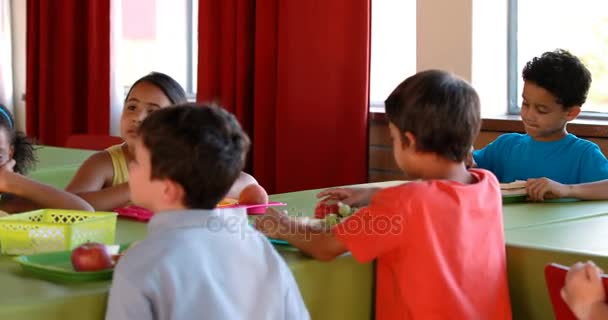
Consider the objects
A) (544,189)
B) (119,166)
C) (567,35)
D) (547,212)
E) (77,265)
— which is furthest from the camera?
(567,35)

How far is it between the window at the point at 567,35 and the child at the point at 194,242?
2417 millimetres

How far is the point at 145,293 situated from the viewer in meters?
1.26

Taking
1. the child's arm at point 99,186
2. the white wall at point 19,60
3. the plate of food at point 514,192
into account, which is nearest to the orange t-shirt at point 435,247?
the plate of food at point 514,192

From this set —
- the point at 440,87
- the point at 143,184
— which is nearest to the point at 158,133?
the point at 143,184

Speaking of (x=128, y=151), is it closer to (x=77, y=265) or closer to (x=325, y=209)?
(x=325, y=209)

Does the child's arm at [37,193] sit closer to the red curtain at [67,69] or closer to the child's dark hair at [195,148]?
the child's dark hair at [195,148]

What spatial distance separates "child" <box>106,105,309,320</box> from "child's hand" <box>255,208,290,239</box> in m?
0.25

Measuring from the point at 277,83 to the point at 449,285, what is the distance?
2701 millimetres

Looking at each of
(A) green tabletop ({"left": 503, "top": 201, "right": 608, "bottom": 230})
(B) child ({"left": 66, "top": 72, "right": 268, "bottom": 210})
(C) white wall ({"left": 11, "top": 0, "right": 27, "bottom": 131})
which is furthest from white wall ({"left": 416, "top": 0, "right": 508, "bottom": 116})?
(C) white wall ({"left": 11, "top": 0, "right": 27, "bottom": 131})

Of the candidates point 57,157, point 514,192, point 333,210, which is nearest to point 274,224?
point 333,210

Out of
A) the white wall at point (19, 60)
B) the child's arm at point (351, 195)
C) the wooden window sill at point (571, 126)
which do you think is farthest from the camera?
the white wall at point (19, 60)

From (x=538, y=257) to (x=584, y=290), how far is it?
0.36 meters

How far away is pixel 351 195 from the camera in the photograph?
2.15 metres

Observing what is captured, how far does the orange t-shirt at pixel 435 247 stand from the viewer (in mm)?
1578
